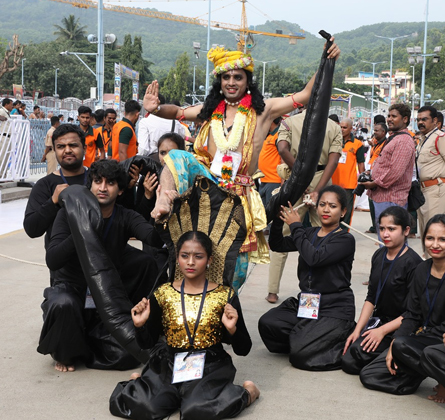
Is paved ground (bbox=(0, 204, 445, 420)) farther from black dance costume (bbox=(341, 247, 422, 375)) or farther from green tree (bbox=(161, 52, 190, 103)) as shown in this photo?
green tree (bbox=(161, 52, 190, 103))

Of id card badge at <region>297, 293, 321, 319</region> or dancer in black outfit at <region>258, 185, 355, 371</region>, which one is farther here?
id card badge at <region>297, 293, 321, 319</region>

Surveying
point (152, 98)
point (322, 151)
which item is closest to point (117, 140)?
point (322, 151)

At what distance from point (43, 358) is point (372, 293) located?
229 centimetres

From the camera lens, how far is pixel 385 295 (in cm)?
455

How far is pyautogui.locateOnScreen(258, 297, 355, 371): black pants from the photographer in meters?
4.50

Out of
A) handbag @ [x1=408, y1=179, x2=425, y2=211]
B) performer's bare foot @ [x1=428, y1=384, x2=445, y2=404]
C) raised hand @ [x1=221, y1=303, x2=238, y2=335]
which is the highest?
handbag @ [x1=408, y1=179, x2=425, y2=211]

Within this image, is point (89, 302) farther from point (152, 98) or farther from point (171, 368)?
point (152, 98)

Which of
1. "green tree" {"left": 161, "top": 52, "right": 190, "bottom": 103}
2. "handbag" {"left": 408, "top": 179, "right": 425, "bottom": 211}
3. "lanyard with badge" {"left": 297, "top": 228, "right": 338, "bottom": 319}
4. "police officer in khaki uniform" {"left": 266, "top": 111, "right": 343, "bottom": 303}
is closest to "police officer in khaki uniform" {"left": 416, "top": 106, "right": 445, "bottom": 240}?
"handbag" {"left": 408, "top": 179, "right": 425, "bottom": 211}

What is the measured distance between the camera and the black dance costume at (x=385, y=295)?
438cm

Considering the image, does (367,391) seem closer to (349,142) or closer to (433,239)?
(433,239)

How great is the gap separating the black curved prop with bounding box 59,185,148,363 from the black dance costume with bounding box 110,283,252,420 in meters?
0.21

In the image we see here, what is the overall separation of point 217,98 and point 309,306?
1575 mm

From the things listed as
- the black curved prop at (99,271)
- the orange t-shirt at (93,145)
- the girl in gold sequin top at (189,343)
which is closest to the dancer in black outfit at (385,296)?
the girl in gold sequin top at (189,343)

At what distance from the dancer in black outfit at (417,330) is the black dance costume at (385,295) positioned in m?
0.18
